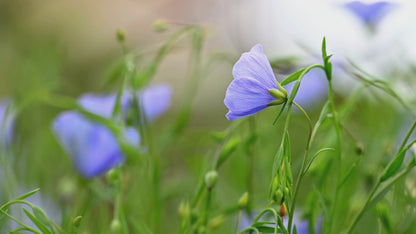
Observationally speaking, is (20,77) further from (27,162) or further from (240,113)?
(240,113)

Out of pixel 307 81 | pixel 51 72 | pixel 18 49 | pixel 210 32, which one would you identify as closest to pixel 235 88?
pixel 210 32

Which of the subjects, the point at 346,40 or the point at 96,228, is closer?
the point at 96,228

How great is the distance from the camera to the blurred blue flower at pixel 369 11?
0.95 metres

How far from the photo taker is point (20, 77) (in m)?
1.30

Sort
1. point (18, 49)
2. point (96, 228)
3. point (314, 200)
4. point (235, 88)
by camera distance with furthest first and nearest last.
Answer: point (18, 49), point (96, 228), point (314, 200), point (235, 88)

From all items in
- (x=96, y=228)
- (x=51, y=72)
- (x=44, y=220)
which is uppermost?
(x=51, y=72)

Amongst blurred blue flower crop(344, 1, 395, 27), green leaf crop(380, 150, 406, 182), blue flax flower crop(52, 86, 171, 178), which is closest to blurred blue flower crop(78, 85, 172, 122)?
blue flax flower crop(52, 86, 171, 178)

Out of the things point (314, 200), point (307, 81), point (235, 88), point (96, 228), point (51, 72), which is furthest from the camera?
point (51, 72)

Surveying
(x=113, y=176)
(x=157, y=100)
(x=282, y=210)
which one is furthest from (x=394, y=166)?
(x=157, y=100)

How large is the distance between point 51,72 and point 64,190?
1.67ft

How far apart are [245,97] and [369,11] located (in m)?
0.57

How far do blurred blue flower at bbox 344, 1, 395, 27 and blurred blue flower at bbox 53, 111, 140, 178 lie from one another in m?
0.42

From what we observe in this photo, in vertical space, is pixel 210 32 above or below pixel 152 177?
above

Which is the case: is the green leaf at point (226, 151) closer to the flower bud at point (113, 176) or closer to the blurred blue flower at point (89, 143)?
the flower bud at point (113, 176)
